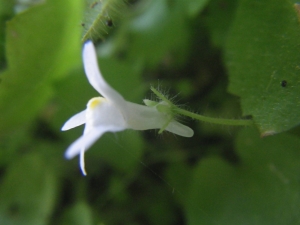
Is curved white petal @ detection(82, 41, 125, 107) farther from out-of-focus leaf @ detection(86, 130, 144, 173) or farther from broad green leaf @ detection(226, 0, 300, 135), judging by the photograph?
out-of-focus leaf @ detection(86, 130, 144, 173)

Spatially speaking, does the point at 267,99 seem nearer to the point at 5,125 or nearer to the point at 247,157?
the point at 247,157

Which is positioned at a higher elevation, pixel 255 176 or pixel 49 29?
pixel 49 29

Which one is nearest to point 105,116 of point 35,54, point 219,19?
point 35,54

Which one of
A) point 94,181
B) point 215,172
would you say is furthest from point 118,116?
→ point 94,181

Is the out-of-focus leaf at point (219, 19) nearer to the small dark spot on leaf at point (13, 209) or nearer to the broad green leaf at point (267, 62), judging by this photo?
the broad green leaf at point (267, 62)

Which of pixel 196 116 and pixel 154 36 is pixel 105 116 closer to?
pixel 196 116

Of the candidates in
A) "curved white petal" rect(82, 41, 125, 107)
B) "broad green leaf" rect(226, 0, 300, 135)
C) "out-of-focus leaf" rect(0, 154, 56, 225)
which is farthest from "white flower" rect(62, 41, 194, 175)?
"out-of-focus leaf" rect(0, 154, 56, 225)

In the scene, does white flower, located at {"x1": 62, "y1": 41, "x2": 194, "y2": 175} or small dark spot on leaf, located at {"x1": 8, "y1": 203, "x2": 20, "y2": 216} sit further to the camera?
small dark spot on leaf, located at {"x1": 8, "y1": 203, "x2": 20, "y2": 216}
